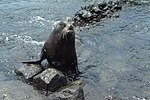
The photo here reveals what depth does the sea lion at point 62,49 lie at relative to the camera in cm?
866

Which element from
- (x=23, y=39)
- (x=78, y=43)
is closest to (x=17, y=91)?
(x=78, y=43)

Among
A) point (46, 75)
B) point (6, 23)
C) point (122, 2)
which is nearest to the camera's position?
point (46, 75)

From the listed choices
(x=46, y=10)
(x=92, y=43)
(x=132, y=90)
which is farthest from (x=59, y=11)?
(x=132, y=90)

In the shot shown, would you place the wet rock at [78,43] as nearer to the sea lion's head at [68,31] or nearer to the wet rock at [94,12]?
the wet rock at [94,12]

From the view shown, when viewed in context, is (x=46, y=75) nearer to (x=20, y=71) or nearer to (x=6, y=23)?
(x=20, y=71)

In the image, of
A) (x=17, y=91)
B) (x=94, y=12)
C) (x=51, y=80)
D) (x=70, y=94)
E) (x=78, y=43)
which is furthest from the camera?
(x=94, y=12)

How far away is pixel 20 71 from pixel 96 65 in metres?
2.10

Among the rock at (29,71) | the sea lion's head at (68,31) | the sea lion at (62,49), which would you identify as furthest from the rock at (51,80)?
the sea lion's head at (68,31)

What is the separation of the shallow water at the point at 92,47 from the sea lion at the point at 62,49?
508 millimetres

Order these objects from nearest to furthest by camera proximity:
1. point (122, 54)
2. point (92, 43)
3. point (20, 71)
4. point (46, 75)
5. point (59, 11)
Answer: point (46, 75)
point (20, 71)
point (122, 54)
point (92, 43)
point (59, 11)

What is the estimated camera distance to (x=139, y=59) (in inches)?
394

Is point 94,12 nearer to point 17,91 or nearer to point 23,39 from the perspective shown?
point 23,39

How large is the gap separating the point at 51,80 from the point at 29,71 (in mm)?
939

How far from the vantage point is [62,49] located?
8930 millimetres
